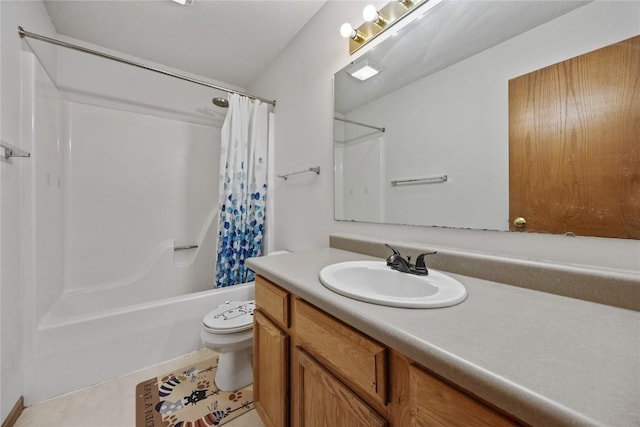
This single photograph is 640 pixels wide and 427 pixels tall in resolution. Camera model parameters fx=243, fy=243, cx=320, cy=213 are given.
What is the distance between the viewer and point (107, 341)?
147cm

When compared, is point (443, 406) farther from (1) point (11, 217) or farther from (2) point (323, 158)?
(1) point (11, 217)

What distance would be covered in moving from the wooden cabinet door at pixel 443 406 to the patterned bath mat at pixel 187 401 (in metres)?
1.21

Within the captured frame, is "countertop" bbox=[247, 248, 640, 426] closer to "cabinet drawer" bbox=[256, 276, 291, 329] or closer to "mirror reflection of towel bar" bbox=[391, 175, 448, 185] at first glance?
"cabinet drawer" bbox=[256, 276, 291, 329]

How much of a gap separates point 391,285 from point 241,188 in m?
1.58

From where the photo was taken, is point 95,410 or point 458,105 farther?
point 95,410

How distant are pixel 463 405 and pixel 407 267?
52cm

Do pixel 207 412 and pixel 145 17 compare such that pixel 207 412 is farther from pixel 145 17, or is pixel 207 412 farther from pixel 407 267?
pixel 145 17

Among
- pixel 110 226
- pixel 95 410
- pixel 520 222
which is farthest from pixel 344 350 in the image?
pixel 110 226

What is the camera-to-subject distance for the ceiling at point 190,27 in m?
1.63

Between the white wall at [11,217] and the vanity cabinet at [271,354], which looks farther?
the white wall at [11,217]

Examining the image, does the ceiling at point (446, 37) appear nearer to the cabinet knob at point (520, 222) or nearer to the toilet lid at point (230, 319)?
the cabinet knob at point (520, 222)

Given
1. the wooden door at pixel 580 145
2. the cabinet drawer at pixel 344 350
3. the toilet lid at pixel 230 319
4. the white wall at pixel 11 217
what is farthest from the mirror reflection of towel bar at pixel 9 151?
the wooden door at pixel 580 145

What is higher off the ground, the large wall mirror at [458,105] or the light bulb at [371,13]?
the light bulb at [371,13]

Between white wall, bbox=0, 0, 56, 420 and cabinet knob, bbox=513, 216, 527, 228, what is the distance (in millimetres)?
2148
